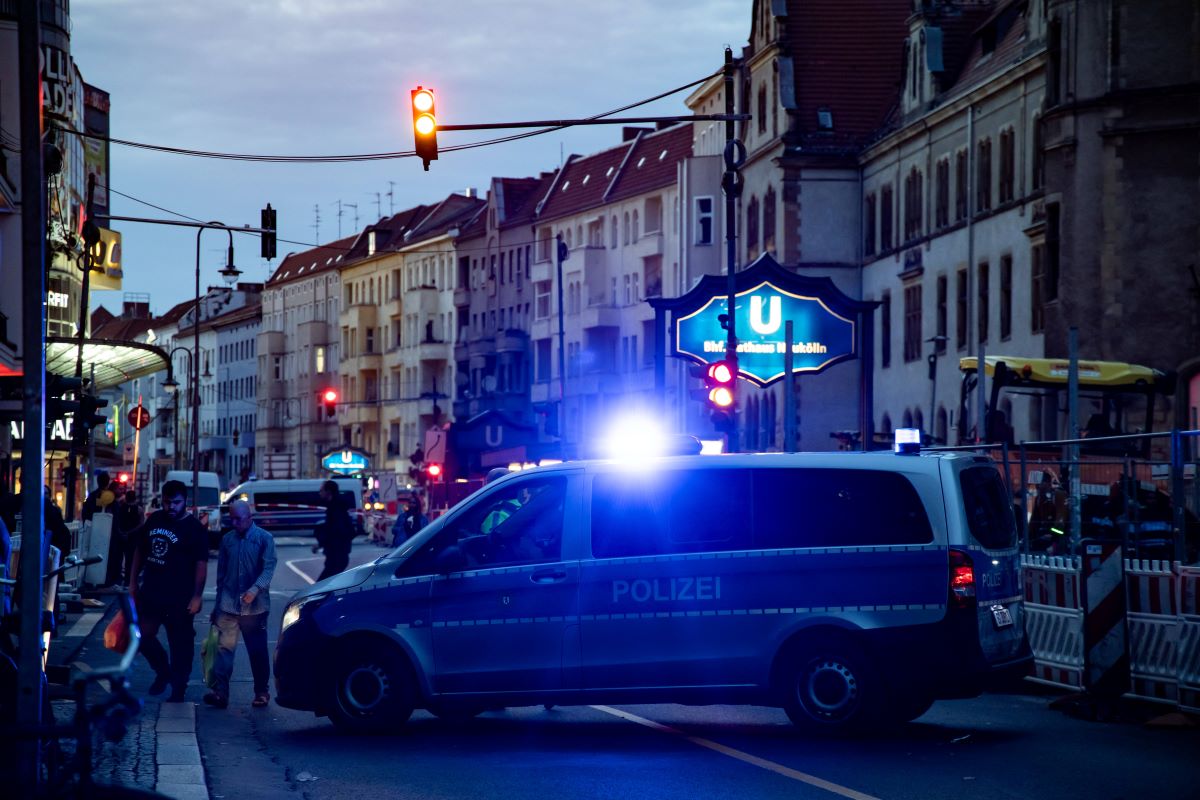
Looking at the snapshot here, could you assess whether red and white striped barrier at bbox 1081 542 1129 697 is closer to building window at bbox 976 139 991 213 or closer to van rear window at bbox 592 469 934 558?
van rear window at bbox 592 469 934 558

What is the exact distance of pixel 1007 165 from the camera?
55.0 meters

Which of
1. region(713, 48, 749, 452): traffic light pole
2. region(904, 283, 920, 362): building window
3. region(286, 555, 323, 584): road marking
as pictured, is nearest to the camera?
region(713, 48, 749, 452): traffic light pole

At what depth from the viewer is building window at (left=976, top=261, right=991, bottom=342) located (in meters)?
56.5

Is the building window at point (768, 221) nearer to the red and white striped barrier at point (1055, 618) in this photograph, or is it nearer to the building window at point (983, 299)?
the building window at point (983, 299)

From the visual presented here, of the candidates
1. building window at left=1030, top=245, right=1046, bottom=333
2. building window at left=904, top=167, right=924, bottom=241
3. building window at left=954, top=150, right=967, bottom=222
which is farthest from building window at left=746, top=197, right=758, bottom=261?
building window at left=1030, top=245, right=1046, bottom=333

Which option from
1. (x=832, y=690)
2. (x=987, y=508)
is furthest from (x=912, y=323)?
(x=832, y=690)

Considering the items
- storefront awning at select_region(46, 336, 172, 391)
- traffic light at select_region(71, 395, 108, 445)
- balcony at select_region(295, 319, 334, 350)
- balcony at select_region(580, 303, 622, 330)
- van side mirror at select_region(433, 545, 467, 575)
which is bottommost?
van side mirror at select_region(433, 545, 467, 575)

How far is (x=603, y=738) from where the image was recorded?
1509 cm

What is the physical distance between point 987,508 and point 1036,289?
3800 cm

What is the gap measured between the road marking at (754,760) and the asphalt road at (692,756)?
1 cm

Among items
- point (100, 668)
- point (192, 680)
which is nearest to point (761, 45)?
point (192, 680)

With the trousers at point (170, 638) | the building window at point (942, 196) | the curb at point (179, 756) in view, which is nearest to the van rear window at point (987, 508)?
the curb at point (179, 756)

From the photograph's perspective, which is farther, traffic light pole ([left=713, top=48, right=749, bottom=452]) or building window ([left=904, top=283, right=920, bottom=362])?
building window ([left=904, top=283, right=920, bottom=362])

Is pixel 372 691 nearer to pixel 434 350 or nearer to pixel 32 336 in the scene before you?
pixel 32 336
